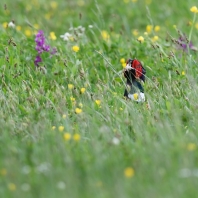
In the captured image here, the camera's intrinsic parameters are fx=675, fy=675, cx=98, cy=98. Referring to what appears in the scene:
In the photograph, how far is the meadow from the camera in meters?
3.75

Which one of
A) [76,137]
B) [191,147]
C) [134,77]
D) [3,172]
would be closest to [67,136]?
[76,137]

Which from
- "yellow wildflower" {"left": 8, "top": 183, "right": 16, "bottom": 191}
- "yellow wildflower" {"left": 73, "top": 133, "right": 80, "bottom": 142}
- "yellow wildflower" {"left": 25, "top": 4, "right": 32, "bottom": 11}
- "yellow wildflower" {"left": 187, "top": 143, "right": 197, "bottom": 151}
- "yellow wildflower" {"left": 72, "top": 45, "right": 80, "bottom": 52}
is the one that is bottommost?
"yellow wildflower" {"left": 187, "top": 143, "right": 197, "bottom": 151}

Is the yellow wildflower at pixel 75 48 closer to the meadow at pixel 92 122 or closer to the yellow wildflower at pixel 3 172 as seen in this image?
the meadow at pixel 92 122

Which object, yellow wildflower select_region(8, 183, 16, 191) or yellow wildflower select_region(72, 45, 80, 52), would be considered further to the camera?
yellow wildflower select_region(72, 45, 80, 52)

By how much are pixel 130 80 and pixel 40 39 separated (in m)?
1.27

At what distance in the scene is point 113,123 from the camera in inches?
191

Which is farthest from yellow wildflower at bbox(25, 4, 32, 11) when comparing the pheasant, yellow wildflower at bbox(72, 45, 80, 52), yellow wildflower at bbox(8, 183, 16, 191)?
yellow wildflower at bbox(8, 183, 16, 191)

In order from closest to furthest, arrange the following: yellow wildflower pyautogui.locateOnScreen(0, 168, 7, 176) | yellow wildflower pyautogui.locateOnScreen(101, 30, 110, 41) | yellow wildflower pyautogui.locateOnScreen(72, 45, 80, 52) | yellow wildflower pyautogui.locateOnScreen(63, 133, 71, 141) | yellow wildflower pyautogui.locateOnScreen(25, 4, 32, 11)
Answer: yellow wildflower pyautogui.locateOnScreen(0, 168, 7, 176) → yellow wildflower pyautogui.locateOnScreen(63, 133, 71, 141) → yellow wildflower pyautogui.locateOnScreen(72, 45, 80, 52) → yellow wildflower pyautogui.locateOnScreen(101, 30, 110, 41) → yellow wildflower pyautogui.locateOnScreen(25, 4, 32, 11)

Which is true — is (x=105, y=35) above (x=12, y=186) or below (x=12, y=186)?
above

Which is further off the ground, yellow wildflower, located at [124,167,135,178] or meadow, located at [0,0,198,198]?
meadow, located at [0,0,198,198]

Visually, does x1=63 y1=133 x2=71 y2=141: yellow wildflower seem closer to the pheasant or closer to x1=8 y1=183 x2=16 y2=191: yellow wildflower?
x1=8 y1=183 x2=16 y2=191: yellow wildflower

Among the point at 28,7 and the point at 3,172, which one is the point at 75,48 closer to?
the point at 3,172

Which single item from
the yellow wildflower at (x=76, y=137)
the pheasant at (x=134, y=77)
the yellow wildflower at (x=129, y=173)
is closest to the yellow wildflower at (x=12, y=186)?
the yellow wildflower at (x=129, y=173)

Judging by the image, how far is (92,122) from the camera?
4777 mm
